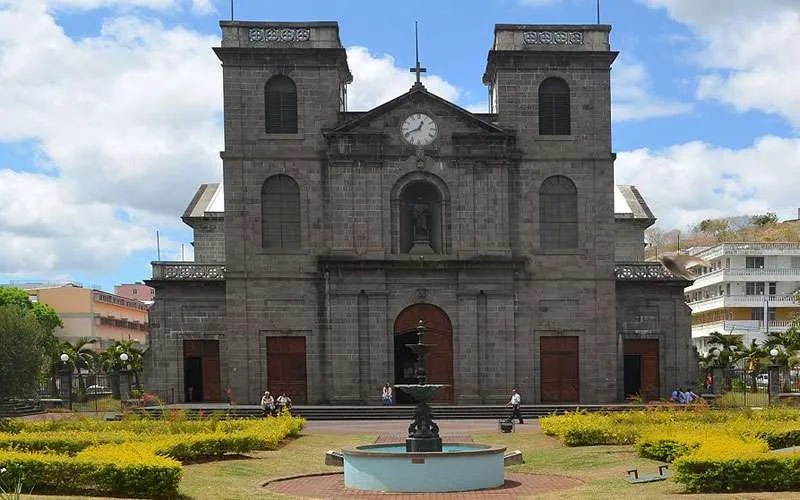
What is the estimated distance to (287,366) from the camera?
45438mm

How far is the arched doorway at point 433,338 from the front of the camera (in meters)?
45.1

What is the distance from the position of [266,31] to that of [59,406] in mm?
20188

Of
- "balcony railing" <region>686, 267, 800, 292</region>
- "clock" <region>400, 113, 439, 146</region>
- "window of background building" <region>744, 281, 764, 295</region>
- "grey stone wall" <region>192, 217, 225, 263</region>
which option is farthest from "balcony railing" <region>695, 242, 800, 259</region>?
"grey stone wall" <region>192, 217, 225, 263</region>

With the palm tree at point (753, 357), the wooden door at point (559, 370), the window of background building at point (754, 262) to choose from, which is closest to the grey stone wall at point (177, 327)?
the wooden door at point (559, 370)

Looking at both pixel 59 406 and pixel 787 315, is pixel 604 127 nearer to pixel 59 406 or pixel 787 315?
pixel 59 406

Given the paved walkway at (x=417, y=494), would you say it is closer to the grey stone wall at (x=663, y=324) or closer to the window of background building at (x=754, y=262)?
the grey stone wall at (x=663, y=324)

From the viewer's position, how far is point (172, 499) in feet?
63.1

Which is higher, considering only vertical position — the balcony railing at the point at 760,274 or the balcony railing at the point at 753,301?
the balcony railing at the point at 760,274

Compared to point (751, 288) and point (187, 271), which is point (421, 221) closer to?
point (187, 271)

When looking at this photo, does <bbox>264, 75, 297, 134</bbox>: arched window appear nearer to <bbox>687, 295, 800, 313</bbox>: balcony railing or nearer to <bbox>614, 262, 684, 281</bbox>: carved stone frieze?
<bbox>614, 262, 684, 281</bbox>: carved stone frieze

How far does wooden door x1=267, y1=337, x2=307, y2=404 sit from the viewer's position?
149ft

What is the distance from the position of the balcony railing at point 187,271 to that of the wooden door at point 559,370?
15.0 meters

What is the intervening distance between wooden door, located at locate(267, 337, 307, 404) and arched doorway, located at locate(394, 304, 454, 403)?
163 inches

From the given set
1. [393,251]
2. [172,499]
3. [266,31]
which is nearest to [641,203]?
[393,251]
